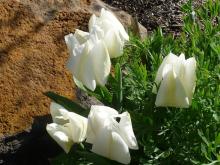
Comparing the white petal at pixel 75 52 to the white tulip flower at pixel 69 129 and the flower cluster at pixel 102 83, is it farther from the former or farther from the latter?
the white tulip flower at pixel 69 129

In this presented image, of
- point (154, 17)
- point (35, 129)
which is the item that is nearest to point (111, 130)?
point (35, 129)

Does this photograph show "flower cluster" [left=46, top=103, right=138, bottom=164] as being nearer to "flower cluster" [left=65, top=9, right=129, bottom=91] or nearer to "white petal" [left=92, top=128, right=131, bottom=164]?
"white petal" [left=92, top=128, right=131, bottom=164]

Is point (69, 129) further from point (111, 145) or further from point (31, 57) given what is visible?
point (31, 57)

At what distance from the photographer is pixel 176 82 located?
2.27 metres

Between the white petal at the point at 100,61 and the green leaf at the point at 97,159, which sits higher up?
the white petal at the point at 100,61

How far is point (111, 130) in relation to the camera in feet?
7.13

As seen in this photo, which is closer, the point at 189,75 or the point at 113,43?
the point at 189,75

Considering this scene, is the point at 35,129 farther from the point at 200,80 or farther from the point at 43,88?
the point at 200,80

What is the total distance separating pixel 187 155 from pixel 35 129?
1.05 m

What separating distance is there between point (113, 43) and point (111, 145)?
1.45 ft

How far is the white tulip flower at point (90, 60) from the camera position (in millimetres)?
2330

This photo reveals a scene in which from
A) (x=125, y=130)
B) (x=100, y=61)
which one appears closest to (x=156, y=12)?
(x=100, y=61)

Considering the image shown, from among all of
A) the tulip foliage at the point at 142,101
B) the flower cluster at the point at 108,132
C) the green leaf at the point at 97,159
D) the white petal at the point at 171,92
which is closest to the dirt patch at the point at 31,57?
the tulip foliage at the point at 142,101

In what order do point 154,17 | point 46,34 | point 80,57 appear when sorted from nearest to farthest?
1. point 80,57
2. point 46,34
3. point 154,17
